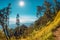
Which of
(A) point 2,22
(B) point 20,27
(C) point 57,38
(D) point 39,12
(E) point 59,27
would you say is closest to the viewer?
(C) point 57,38

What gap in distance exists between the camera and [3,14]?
5172cm

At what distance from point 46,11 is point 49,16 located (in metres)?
2.90

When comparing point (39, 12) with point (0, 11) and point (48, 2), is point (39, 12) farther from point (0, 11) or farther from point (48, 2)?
point (0, 11)

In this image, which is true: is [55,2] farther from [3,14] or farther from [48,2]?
[3,14]

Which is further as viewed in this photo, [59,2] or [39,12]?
[39,12]

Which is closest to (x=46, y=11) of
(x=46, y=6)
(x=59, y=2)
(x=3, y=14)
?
(x=46, y=6)

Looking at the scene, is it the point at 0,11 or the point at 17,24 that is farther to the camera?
the point at 17,24

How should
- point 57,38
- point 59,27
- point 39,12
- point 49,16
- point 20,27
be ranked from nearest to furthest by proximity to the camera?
1. point 57,38
2. point 59,27
3. point 49,16
4. point 39,12
5. point 20,27

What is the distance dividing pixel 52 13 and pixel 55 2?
514 cm

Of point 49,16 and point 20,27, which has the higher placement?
point 49,16

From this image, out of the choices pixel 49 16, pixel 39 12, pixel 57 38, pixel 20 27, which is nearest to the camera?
pixel 57 38

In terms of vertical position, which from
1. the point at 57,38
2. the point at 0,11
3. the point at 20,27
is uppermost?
the point at 0,11

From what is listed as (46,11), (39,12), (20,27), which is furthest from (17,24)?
(46,11)

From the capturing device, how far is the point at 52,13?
72.8 meters
